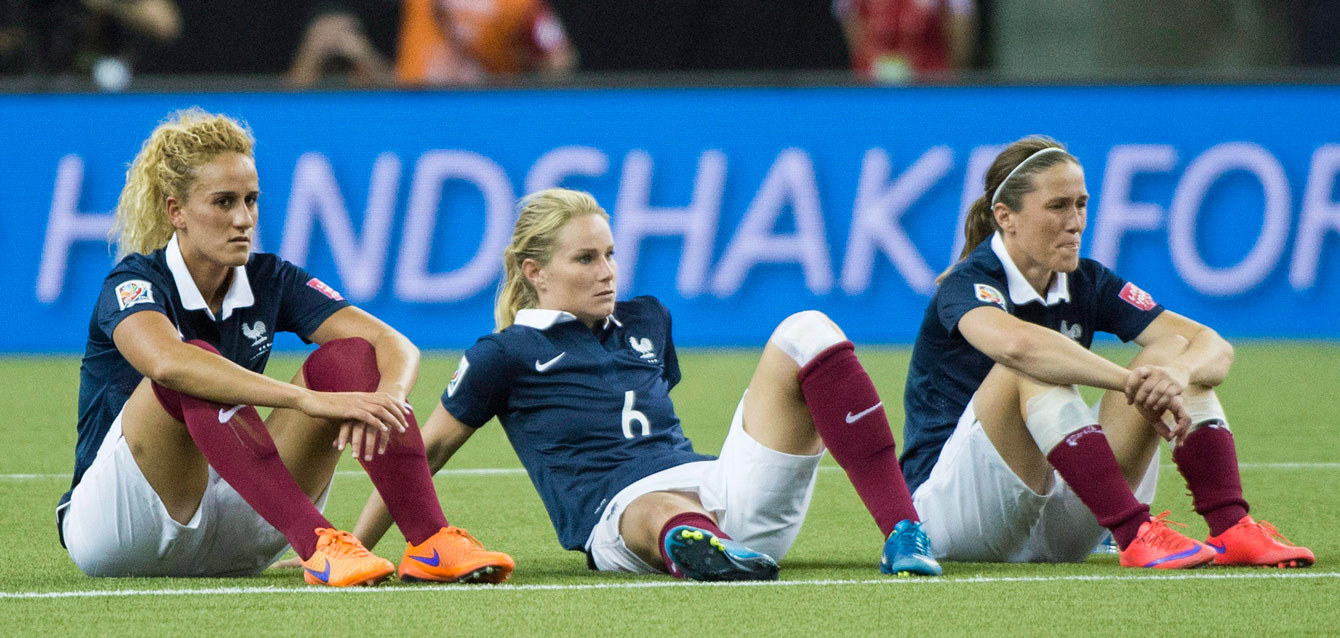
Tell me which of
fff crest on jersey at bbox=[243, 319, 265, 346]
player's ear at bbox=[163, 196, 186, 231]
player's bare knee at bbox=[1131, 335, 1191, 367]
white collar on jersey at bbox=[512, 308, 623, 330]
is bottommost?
fff crest on jersey at bbox=[243, 319, 265, 346]

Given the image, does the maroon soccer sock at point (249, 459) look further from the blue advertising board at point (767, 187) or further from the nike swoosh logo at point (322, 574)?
the blue advertising board at point (767, 187)

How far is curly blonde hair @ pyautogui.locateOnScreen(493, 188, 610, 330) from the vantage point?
4133 millimetres

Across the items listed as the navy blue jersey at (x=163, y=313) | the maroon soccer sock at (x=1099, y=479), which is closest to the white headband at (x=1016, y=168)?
the maroon soccer sock at (x=1099, y=479)

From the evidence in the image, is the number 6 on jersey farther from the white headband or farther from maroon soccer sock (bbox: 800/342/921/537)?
the white headband

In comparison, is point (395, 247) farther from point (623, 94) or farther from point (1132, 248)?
point (1132, 248)

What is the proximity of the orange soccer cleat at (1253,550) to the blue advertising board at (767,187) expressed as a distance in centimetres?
525

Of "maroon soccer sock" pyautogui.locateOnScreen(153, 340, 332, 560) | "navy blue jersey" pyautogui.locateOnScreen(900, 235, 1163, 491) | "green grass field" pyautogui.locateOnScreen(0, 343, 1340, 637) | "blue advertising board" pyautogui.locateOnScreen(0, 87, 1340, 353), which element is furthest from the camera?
"blue advertising board" pyautogui.locateOnScreen(0, 87, 1340, 353)

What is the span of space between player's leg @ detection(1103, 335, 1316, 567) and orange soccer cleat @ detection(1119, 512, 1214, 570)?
0.25ft

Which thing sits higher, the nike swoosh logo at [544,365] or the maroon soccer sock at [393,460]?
the nike swoosh logo at [544,365]

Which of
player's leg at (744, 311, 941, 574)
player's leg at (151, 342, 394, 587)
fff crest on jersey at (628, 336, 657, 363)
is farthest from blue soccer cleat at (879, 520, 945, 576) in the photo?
player's leg at (151, 342, 394, 587)

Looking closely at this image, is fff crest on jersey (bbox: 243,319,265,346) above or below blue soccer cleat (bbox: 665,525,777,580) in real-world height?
above

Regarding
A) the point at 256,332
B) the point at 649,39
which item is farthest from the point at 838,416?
the point at 649,39

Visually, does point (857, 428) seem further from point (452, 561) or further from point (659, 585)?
point (452, 561)

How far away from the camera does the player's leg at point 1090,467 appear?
379 cm
